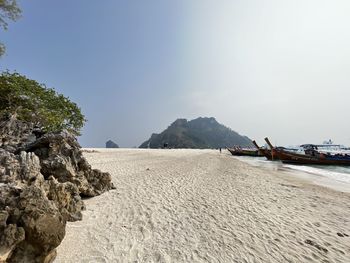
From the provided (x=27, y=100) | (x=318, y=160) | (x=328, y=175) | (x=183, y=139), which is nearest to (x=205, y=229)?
(x=27, y=100)

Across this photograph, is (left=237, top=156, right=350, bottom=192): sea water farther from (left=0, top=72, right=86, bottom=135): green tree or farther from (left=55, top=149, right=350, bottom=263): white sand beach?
(left=0, top=72, right=86, bottom=135): green tree

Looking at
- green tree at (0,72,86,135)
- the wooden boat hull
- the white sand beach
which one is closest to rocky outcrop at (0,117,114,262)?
the white sand beach

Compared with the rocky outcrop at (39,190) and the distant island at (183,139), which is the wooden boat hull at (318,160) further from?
the distant island at (183,139)

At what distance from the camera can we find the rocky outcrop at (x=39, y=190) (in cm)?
313

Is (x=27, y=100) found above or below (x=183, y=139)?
below

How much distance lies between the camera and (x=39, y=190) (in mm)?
3684

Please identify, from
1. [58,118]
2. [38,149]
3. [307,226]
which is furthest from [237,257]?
[58,118]

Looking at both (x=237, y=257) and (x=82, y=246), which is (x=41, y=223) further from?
(x=237, y=257)

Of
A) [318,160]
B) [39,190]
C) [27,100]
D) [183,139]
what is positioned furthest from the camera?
[183,139]

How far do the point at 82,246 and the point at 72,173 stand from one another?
3247mm

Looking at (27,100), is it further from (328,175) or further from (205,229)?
(328,175)

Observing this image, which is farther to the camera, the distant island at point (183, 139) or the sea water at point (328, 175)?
the distant island at point (183, 139)

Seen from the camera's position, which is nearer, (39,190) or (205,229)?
(39,190)

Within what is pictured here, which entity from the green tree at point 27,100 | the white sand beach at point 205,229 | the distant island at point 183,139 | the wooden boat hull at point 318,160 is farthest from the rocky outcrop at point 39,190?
the distant island at point 183,139
